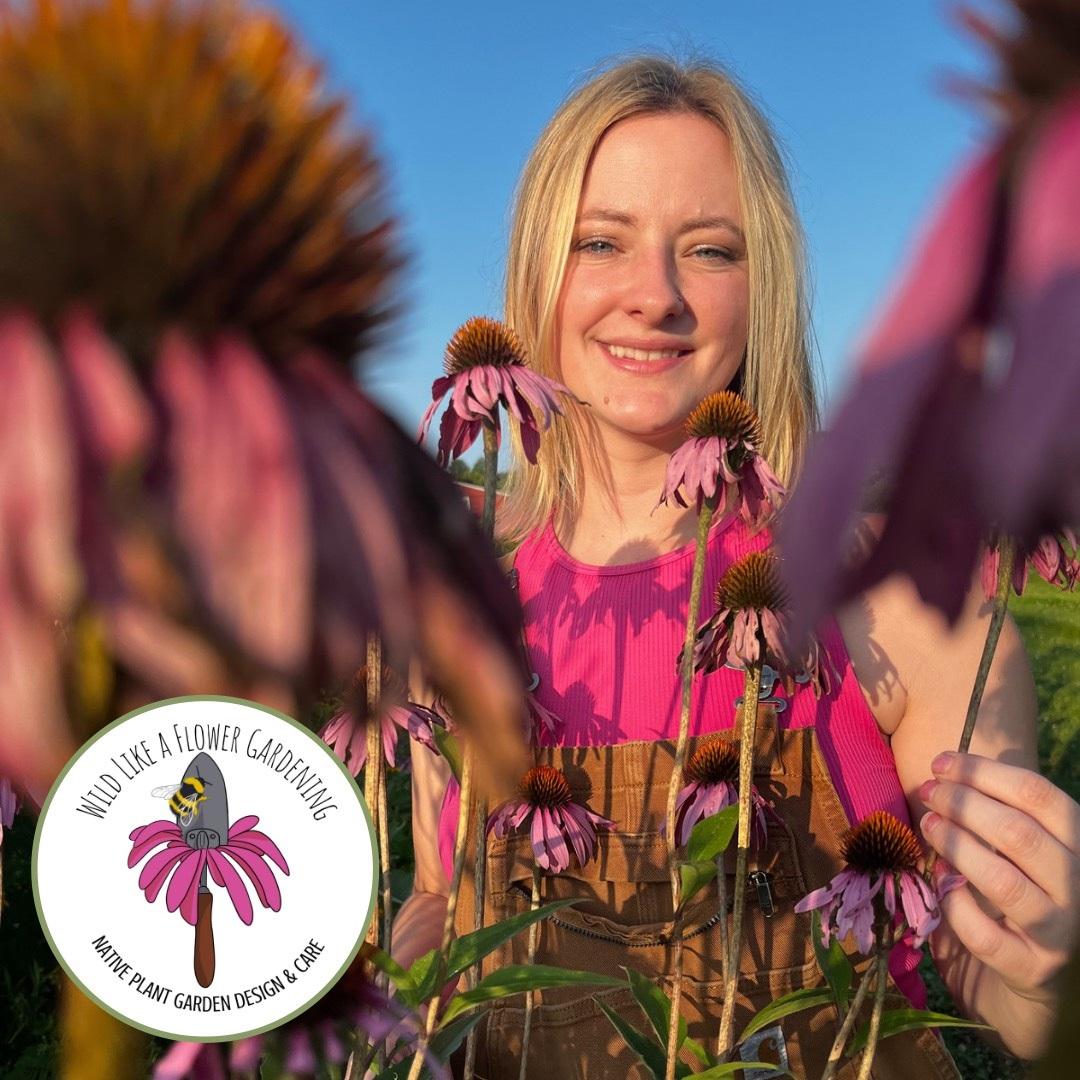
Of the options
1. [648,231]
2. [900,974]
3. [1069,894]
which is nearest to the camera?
[1069,894]

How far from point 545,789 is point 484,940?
0.27m

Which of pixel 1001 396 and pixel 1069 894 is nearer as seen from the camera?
pixel 1001 396

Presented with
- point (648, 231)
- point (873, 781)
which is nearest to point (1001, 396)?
point (648, 231)

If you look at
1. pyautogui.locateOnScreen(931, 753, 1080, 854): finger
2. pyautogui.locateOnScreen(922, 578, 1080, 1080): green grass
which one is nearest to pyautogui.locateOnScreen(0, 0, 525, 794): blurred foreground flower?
pyautogui.locateOnScreen(931, 753, 1080, 854): finger

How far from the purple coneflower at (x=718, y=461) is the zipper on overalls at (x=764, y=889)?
263mm

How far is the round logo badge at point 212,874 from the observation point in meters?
0.16

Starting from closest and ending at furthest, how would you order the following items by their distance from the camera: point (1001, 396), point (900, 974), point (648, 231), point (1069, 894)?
point (1001, 396) < point (1069, 894) < point (648, 231) < point (900, 974)

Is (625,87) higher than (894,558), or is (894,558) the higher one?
(625,87)

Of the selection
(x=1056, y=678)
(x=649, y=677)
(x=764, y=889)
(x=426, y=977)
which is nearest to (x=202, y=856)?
(x=426, y=977)

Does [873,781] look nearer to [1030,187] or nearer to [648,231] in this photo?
[648,231]

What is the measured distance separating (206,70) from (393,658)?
3.2 inches

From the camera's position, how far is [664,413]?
0.74 metres

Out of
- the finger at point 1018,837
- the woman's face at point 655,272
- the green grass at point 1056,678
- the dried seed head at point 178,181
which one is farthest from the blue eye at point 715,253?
the green grass at point 1056,678

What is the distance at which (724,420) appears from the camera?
0.56m
